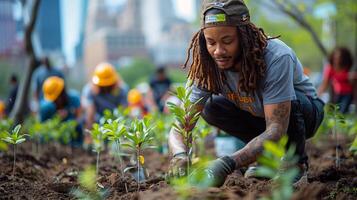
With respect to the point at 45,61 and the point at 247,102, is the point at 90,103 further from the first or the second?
the point at 247,102

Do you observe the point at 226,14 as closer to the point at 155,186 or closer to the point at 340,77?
the point at 155,186

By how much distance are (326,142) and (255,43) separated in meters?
4.73

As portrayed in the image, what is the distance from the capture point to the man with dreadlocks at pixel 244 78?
9.32 feet

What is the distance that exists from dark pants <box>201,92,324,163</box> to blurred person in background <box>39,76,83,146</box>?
4.09 metres

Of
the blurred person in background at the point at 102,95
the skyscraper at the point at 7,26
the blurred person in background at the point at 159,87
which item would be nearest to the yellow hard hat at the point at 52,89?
the blurred person in background at the point at 102,95

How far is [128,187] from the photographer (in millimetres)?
2879

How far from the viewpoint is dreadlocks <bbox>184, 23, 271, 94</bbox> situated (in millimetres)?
2951

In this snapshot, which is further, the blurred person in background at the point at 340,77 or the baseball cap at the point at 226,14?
the blurred person in background at the point at 340,77

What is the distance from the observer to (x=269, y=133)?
282cm

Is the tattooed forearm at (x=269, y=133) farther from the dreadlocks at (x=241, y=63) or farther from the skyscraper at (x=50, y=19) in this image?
the skyscraper at (x=50, y=19)

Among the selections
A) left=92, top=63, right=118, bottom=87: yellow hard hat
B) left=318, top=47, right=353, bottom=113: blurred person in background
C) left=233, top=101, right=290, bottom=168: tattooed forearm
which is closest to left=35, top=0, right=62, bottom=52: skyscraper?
→ left=92, top=63, right=118, bottom=87: yellow hard hat

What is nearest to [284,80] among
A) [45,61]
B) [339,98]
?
[339,98]

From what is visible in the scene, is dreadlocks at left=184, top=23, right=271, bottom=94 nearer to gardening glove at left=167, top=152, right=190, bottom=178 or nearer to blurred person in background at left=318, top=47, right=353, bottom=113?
gardening glove at left=167, top=152, right=190, bottom=178

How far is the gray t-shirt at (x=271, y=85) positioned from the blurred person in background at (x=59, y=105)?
447 cm
